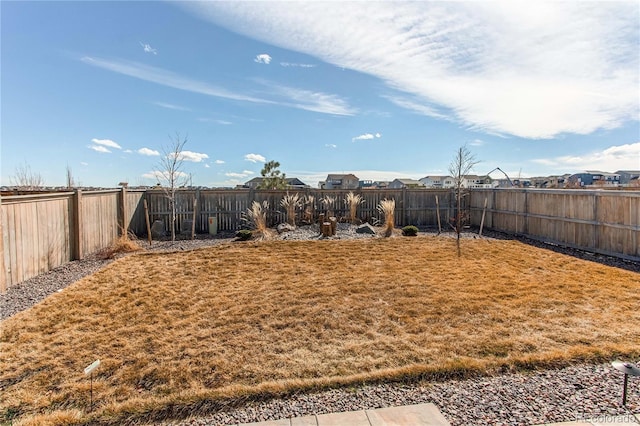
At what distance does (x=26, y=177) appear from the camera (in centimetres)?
1231

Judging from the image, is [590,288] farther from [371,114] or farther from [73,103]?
[73,103]

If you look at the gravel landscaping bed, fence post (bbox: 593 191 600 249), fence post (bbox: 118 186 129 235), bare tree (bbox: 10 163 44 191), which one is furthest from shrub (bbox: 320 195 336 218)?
bare tree (bbox: 10 163 44 191)

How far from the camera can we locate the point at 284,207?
1046 cm

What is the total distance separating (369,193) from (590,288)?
726 centimetres

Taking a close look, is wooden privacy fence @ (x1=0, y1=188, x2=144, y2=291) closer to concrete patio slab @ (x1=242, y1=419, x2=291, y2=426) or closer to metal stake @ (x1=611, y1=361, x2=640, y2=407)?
concrete patio slab @ (x1=242, y1=419, x2=291, y2=426)

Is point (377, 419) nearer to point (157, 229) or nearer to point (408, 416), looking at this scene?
point (408, 416)

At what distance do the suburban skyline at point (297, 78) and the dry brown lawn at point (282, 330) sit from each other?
455cm

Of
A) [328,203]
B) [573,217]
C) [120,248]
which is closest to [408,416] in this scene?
[120,248]

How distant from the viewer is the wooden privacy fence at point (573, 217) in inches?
251

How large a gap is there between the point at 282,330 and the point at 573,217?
8.15 m

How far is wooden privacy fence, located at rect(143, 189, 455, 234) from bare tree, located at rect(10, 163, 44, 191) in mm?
6590

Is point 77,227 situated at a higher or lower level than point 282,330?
higher

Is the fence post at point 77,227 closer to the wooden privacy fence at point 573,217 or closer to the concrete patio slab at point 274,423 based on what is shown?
the concrete patio slab at point 274,423

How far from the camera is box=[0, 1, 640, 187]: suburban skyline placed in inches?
227
